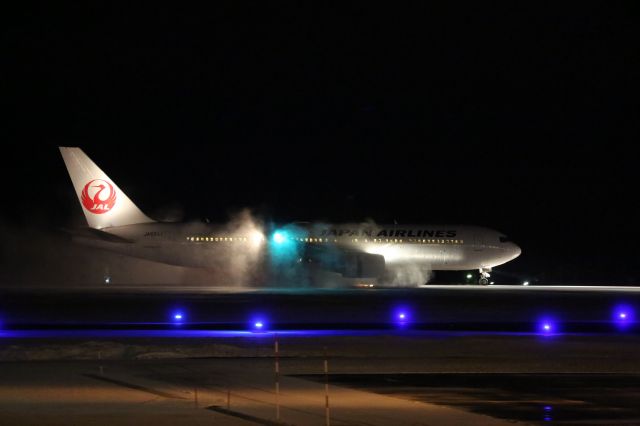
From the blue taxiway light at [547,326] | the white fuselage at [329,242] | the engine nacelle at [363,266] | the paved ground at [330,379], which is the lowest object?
the paved ground at [330,379]

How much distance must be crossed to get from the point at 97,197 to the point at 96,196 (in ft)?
0.30

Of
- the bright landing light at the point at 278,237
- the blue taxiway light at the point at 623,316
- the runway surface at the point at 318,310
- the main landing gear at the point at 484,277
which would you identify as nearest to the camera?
the runway surface at the point at 318,310

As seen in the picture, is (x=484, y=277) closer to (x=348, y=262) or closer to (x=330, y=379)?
(x=348, y=262)

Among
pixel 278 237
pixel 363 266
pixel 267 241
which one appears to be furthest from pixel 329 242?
pixel 267 241

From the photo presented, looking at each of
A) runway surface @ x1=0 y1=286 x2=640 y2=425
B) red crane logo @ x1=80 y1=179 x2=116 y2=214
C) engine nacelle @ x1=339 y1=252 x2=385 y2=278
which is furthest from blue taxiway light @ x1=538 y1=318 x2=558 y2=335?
red crane logo @ x1=80 y1=179 x2=116 y2=214

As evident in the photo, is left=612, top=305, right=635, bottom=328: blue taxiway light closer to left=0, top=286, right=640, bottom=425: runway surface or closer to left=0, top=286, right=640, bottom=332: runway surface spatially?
left=0, top=286, right=640, bottom=332: runway surface

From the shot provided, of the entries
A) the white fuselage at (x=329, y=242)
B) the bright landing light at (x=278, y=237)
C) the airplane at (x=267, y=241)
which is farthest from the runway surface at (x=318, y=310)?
the bright landing light at (x=278, y=237)

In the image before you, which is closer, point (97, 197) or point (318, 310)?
point (318, 310)

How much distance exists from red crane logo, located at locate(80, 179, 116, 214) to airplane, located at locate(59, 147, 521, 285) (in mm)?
65

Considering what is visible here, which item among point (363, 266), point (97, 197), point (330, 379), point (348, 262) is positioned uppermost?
point (97, 197)

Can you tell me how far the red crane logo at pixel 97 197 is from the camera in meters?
62.1

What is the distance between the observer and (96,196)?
62.0 meters

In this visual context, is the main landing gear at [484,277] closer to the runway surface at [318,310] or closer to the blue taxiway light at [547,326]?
the runway surface at [318,310]

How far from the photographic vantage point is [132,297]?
42.4 m
